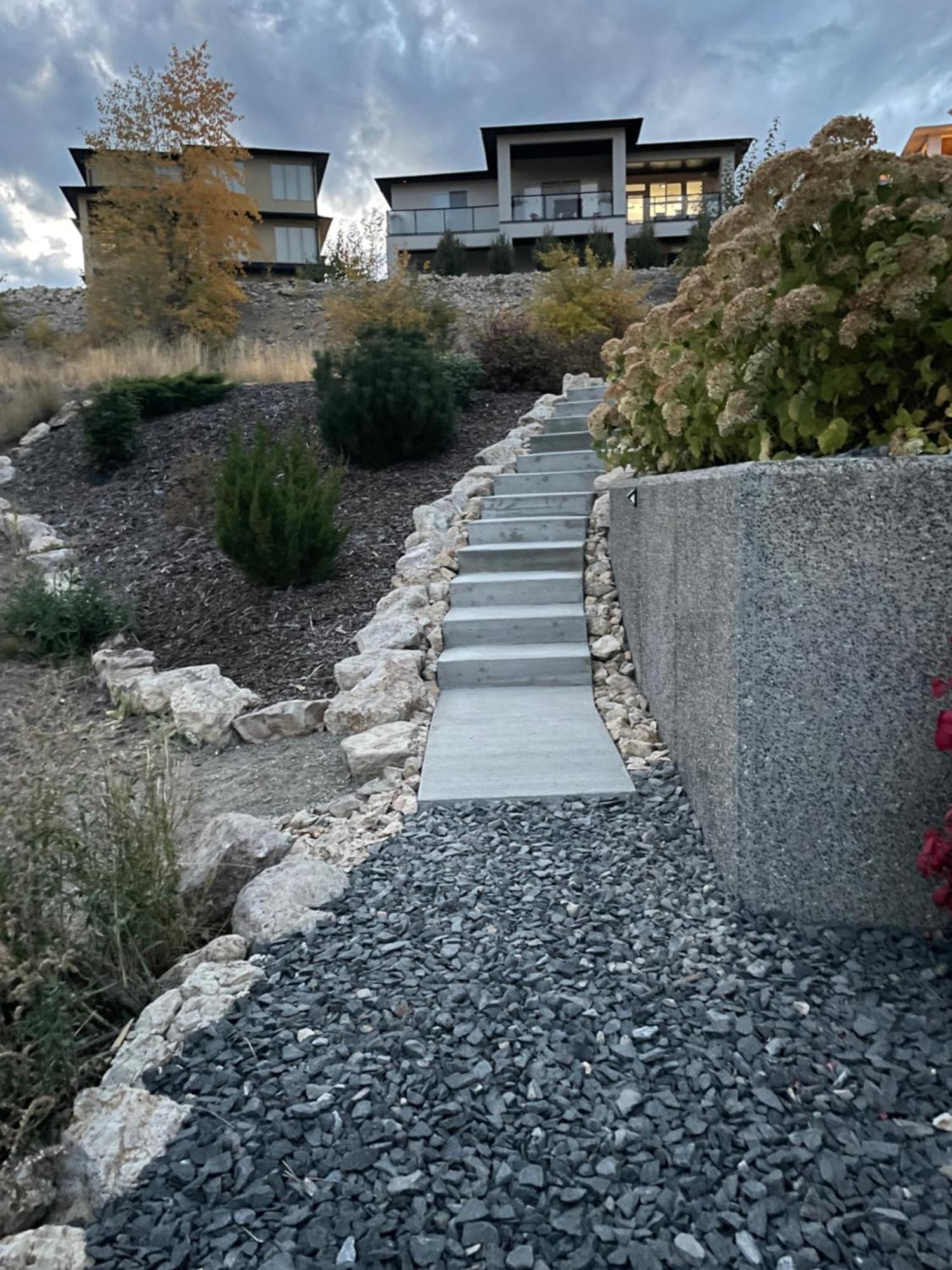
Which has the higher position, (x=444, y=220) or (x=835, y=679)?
(x=444, y=220)

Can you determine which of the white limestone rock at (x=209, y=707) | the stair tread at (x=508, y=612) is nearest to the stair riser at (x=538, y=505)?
the stair tread at (x=508, y=612)

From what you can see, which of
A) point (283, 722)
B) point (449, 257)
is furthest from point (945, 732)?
point (449, 257)

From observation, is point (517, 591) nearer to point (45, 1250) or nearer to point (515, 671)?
point (515, 671)

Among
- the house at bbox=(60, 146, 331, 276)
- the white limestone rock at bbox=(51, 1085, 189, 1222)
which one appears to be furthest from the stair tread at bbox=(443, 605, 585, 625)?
the house at bbox=(60, 146, 331, 276)

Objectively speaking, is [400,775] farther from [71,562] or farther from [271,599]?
[71,562]

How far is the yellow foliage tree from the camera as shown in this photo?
1527cm

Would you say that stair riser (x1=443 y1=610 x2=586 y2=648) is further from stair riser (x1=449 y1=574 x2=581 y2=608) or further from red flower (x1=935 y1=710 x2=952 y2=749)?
red flower (x1=935 y1=710 x2=952 y2=749)

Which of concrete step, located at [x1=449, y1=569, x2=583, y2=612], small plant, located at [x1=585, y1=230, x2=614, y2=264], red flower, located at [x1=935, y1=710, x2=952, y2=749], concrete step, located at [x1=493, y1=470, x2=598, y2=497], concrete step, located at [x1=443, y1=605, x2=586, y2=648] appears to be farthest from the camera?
small plant, located at [x1=585, y1=230, x2=614, y2=264]

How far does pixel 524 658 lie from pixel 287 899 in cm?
236

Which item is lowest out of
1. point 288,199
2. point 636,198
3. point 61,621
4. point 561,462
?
point 61,621

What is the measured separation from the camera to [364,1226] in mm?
1422

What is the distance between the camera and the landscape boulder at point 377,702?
153 inches

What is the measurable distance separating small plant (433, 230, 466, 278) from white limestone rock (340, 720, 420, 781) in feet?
75.7

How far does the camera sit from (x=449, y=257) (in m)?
24.8
